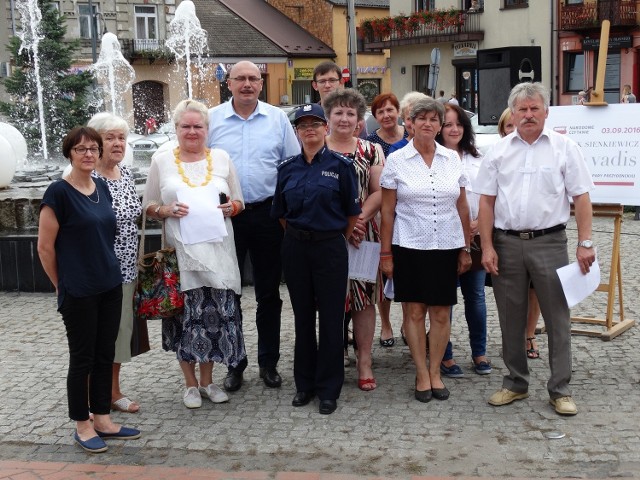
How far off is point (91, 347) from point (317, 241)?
147 centimetres

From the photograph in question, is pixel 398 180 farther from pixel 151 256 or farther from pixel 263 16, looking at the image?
pixel 263 16

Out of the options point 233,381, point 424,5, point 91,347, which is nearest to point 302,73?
point 424,5

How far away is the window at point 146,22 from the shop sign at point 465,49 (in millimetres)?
13887

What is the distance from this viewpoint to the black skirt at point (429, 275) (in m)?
5.83

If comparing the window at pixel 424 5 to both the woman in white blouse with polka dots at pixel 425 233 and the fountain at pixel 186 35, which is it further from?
the woman in white blouse with polka dots at pixel 425 233

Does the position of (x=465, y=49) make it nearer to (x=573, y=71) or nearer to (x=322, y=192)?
(x=573, y=71)

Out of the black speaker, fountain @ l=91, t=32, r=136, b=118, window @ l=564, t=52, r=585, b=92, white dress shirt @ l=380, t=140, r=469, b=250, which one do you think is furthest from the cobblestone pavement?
fountain @ l=91, t=32, r=136, b=118

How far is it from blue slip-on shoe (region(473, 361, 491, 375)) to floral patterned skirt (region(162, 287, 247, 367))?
170 centimetres

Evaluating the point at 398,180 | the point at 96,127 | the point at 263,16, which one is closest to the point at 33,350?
the point at 96,127

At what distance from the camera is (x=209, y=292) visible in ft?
19.2

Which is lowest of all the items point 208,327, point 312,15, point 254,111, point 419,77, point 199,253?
point 208,327

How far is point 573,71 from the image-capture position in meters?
35.9

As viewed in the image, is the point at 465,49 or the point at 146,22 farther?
the point at 146,22

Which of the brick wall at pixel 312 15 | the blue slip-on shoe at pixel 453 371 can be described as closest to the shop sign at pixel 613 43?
the brick wall at pixel 312 15
